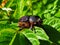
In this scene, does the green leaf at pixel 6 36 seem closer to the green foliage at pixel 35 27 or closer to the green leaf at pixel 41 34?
the green foliage at pixel 35 27

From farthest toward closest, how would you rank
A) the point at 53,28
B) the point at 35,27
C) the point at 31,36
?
the point at 53,28, the point at 35,27, the point at 31,36

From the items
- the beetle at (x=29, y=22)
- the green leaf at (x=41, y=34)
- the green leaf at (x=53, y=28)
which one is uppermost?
the beetle at (x=29, y=22)

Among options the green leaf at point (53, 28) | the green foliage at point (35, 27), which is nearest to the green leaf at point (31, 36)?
the green foliage at point (35, 27)

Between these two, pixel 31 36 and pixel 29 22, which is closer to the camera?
pixel 31 36

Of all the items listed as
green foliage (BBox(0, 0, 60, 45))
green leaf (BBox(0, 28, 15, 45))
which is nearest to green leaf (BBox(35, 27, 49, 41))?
green foliage (BBox(0, 0, 60, 45))

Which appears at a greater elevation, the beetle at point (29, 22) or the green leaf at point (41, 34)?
the beetle at point (29, 22)

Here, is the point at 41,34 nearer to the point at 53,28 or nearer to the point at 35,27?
the point at 35,27

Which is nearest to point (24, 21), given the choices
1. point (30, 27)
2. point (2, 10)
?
point (30, 27)

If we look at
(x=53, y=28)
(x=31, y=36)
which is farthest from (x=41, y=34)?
(x=53, y=28)
